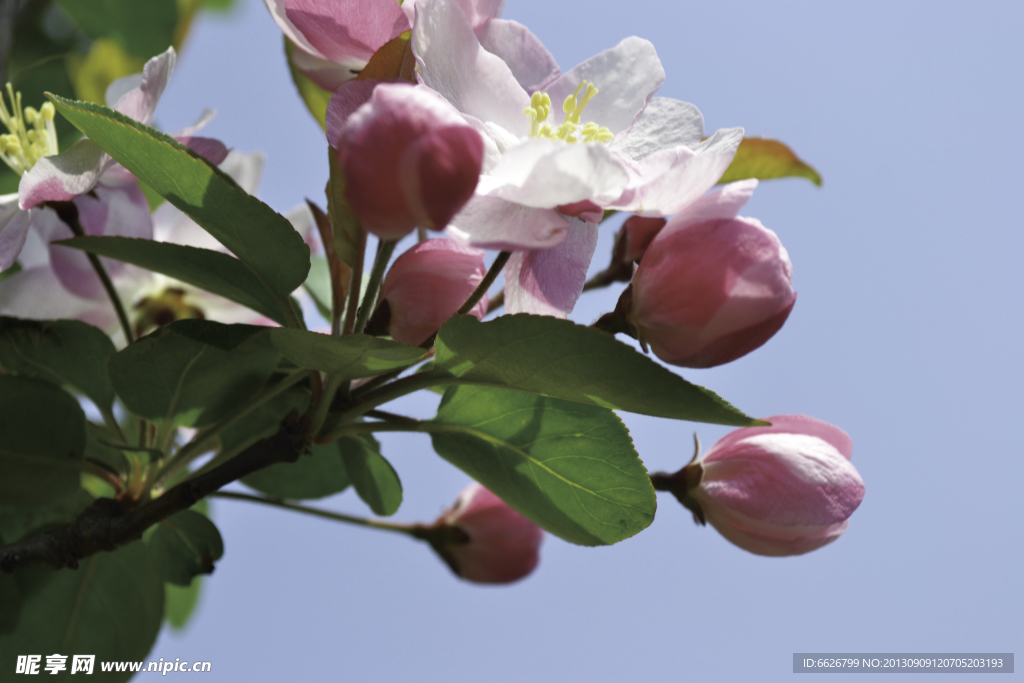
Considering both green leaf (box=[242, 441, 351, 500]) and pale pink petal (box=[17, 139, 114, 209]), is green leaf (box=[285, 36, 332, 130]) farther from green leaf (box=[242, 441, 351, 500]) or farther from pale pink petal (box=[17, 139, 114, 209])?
green leaf (box=[242, 441, 351, 500])

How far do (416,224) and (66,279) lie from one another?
21.3 inches

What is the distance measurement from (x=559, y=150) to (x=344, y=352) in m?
0.18

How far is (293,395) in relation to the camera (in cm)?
67

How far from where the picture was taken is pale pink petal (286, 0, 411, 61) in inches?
20.8

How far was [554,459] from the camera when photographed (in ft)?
1.88

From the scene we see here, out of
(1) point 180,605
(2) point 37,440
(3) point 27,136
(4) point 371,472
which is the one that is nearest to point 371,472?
(4) point 371,472

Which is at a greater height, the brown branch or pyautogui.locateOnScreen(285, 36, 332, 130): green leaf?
pyautogui.locateOnScreen(285, 36, 332, 130): green leaf

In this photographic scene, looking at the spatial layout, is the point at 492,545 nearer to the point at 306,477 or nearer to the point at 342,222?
the point at 306,477

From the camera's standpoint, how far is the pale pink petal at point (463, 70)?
48 centimetres

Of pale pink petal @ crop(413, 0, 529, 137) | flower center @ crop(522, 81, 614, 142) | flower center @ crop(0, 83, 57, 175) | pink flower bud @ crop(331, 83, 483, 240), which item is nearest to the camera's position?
pink flower bud @ crop(331, 83, 483, 240)

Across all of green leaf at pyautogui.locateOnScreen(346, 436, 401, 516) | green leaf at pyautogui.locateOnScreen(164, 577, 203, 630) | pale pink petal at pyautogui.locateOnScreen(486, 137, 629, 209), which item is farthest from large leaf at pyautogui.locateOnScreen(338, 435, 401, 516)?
green leaf at pyautogui.locateOnScreen(164, 577, 203, 630)

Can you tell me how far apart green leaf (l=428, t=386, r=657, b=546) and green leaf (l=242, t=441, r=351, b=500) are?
10.6 inches

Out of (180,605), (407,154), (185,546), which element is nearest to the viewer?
(407,154)

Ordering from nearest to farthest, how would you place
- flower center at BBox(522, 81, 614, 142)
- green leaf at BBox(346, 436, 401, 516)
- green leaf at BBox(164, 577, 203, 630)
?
flower center at BBox(522, 81, 614, 142) < green leaf at BBox(346, 436, 401, 516) < green leaf at BBox(164, 577, 203, 630)
